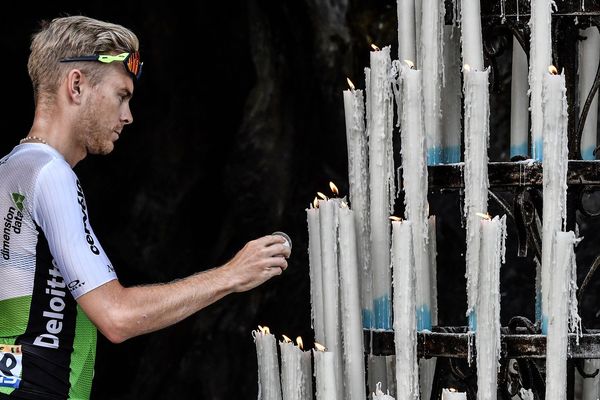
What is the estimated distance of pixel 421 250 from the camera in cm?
159

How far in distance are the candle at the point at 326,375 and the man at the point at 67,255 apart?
148 mm

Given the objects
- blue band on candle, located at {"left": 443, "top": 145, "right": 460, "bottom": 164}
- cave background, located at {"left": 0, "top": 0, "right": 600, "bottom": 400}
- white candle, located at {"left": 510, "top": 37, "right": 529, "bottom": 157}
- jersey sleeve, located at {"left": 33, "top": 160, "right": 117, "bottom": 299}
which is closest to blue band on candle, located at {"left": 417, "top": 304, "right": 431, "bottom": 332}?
blue band on candle, located at {"left": 443, "top": 145, "right": 460, "bottom": 164}

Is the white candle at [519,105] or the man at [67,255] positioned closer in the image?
the man at [67,255]

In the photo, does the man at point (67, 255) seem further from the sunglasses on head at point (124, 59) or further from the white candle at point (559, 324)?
the white candle at point (559, 324)

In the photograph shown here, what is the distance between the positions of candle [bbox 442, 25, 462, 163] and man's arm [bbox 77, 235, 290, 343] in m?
0.28

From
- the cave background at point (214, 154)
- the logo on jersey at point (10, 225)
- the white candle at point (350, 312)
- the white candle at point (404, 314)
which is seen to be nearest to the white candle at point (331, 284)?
the white candle at point (350, 312)

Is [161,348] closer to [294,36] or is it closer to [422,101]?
[294,36]

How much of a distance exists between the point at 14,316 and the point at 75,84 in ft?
1.13

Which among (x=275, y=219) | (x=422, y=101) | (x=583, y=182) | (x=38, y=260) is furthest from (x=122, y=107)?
(x=275, y=219)

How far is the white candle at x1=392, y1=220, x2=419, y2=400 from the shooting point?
1535 mm

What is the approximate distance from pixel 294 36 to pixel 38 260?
2344mm

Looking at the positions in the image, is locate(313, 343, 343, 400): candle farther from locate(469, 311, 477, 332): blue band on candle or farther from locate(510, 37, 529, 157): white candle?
locate(510, 37, 529, 157): white candle

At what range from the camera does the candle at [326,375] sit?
61.6 inches

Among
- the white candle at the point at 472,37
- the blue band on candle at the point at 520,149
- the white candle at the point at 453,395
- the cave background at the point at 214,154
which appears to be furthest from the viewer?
the cave background at the point at 214,154
